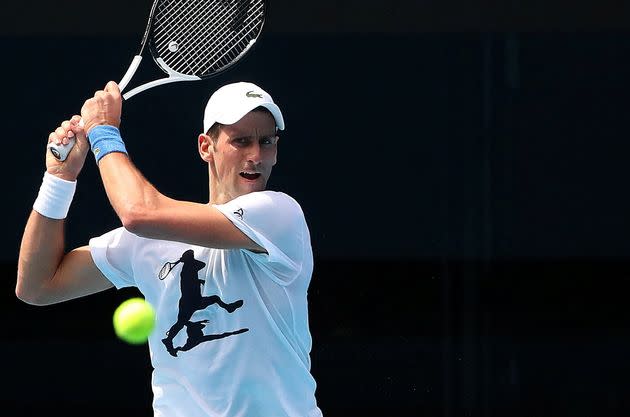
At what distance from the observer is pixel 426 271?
4.88 meters

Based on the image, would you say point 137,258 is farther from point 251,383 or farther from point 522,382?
point 522,382

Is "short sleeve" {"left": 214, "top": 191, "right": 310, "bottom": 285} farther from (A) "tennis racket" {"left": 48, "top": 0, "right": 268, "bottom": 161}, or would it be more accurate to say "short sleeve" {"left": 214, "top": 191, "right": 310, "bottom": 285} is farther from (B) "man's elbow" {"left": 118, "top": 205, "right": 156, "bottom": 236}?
(A) "tennis racket" {"left": 48, "top": 0, "right": 268, "bottom": 161}

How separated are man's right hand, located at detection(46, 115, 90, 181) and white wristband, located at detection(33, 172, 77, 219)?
14 millimetres

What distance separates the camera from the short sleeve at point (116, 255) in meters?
2.69

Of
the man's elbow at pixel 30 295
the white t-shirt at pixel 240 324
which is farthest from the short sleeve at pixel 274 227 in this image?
the man's elbow at pixel 30 295

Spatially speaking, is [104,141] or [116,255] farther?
[116,255]

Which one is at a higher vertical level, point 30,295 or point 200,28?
point 200,28

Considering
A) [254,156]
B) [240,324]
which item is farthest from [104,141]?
[240,324]

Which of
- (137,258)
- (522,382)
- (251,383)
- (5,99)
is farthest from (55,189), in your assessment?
(522,382)

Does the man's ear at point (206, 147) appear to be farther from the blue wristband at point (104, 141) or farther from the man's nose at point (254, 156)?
the blue wristband at point (104, 141)

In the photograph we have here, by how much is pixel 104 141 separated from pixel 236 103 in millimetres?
299

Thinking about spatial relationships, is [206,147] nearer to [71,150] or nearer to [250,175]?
[250,175]

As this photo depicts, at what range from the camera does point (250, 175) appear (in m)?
2.62

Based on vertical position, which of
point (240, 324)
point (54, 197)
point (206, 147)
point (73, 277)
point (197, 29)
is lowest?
point (240, 324)
